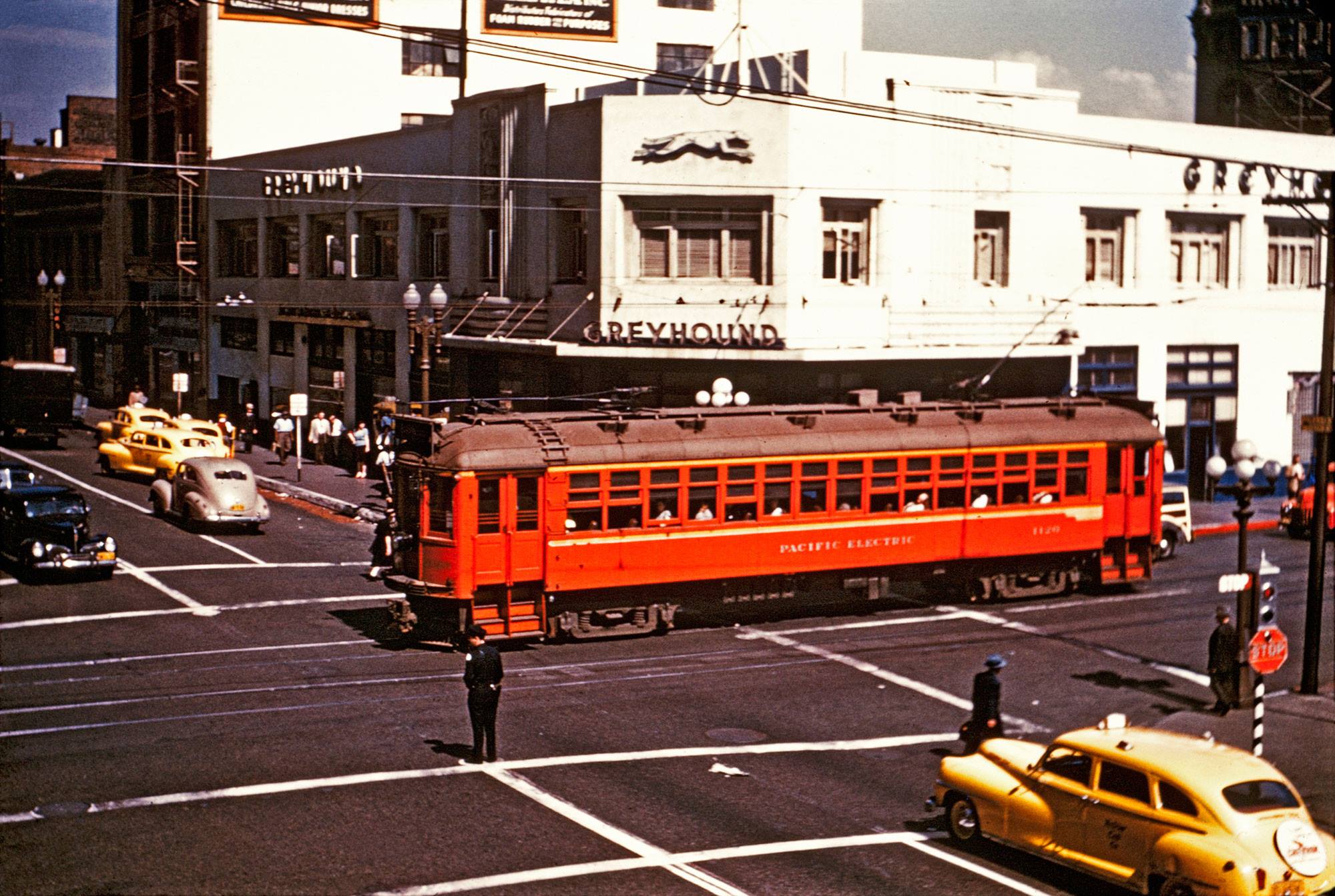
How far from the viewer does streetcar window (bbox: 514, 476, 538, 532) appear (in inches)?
1085

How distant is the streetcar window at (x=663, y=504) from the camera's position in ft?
94.9

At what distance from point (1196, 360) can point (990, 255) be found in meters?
6.33

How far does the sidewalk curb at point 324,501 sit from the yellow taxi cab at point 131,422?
38.1 feet

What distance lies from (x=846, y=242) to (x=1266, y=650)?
19.8 metres

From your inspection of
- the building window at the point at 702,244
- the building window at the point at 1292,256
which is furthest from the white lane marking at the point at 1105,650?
the building window at the point at 702,244

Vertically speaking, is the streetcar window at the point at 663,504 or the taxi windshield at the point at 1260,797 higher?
the streetcar window at the point at 663,504

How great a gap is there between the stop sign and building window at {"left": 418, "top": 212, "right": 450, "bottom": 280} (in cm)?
2474

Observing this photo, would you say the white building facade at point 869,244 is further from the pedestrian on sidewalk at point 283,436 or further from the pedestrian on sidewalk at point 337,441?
the pedestrian on sidewalk at point 283,436

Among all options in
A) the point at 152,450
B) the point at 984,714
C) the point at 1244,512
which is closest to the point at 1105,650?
the point at 1244,512

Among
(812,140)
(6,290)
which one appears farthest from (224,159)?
(812,140)

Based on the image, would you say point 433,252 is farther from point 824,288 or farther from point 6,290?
point 6,290

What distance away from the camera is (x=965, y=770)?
60.7 feet

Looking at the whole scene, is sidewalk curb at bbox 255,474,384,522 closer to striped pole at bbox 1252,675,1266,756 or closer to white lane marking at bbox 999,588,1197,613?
white lane marking at bbox 999,588,1197,613

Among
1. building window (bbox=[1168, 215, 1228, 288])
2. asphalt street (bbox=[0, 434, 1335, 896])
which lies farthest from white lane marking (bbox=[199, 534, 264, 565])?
building window (bbox=[1168, 215, 1228, 288])
